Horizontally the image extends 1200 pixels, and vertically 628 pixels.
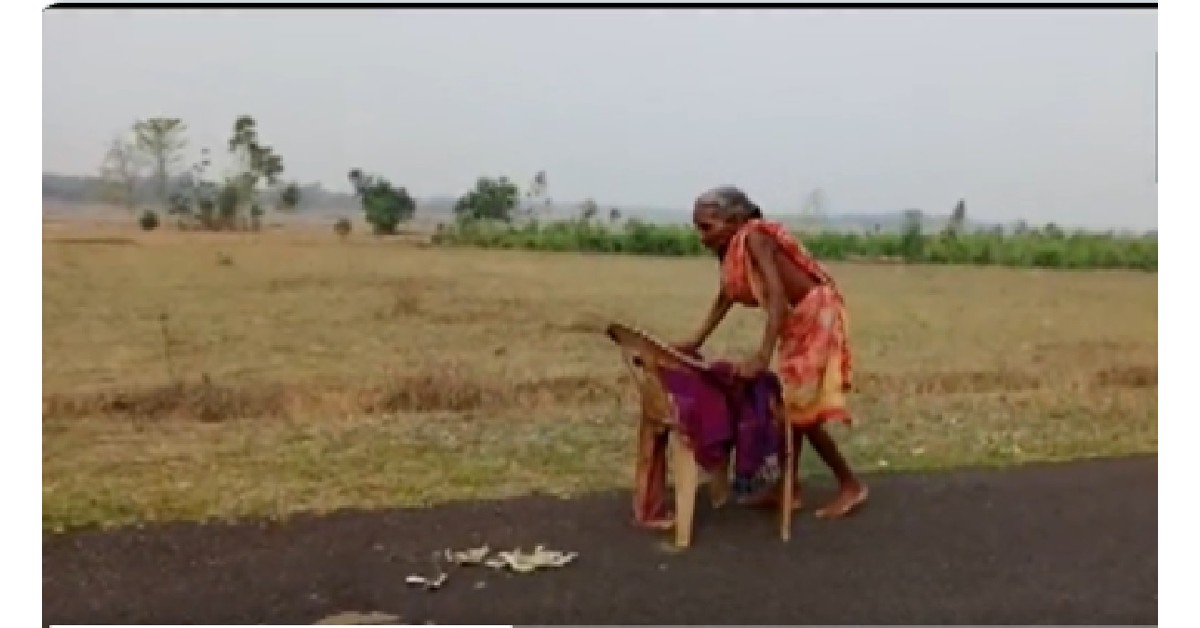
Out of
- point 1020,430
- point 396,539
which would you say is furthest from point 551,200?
point 1020,430

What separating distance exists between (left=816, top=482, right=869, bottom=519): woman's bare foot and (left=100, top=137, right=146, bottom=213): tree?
2757 mm

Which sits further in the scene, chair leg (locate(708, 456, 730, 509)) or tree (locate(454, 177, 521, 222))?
tree (locate(454, 177, 521, 222))

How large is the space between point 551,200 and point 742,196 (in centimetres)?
141

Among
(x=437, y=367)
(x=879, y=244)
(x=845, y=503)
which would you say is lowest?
(x=845, y=503)

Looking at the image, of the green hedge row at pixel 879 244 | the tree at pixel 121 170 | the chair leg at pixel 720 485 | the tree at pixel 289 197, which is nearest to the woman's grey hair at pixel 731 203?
the chair leg at pixel 720 485

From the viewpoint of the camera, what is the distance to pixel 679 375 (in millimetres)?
4363

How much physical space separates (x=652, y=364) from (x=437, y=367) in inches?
62.7

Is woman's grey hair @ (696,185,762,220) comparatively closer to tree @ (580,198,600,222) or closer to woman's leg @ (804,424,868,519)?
woman's leg @ (804,424,868,519)

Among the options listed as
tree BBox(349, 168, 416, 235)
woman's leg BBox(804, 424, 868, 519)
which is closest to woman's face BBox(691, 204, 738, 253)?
woman's leg BBox(804, 424, 868, 519)

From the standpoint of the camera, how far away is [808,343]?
4492mm

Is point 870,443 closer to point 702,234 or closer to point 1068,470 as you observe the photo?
point 1068,470

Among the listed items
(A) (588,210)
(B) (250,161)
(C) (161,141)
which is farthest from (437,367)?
(C) (161,141)

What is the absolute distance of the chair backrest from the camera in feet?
14.3

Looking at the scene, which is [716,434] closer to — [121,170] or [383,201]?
[383,201]
